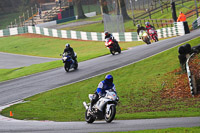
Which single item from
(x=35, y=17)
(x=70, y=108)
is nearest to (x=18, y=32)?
(x=35, y=17)

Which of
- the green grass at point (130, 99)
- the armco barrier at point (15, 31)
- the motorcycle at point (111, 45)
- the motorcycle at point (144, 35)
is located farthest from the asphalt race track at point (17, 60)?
the armco barrier at point (15, 31)

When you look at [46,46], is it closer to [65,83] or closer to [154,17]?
[154,17]

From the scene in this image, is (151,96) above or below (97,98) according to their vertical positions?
below

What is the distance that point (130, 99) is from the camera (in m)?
18.0

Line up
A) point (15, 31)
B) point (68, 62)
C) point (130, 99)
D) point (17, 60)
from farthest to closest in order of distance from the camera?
point (15, 31) < point (17, 60) < point (68, 62) < point (130, 99)

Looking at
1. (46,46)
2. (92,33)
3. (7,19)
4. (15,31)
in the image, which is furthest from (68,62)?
(7,19)

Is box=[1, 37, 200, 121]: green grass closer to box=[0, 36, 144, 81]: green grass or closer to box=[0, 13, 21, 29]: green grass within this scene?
box=[0, 36, 144, 81]: green grass

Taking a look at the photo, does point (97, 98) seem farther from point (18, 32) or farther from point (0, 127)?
point (18, 32)

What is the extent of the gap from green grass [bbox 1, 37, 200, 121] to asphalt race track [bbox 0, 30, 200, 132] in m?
1.18

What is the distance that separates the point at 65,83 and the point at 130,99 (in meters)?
6.66

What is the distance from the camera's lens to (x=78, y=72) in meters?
26.7

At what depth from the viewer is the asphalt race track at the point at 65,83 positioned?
453 inches

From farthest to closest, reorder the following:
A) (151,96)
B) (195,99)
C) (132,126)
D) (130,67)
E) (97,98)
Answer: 1. (130,67)
2. (151,96)
3. (195,99)
4. (97,98)
5. (132,126)

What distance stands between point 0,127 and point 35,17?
2696 inches
